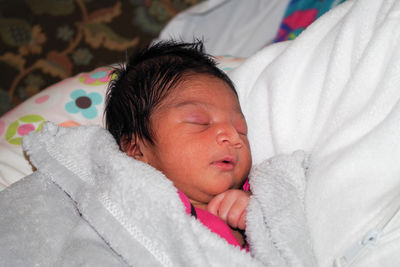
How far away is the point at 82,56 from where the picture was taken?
2.13 meters

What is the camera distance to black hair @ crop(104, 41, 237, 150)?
106 centimetres

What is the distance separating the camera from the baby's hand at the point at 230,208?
997mm

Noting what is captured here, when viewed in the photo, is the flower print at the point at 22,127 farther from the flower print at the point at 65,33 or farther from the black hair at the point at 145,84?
the flower print at the point at 65,33

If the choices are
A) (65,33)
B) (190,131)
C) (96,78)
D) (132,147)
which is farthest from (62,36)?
(190,131)

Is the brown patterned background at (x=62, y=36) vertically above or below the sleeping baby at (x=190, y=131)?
below

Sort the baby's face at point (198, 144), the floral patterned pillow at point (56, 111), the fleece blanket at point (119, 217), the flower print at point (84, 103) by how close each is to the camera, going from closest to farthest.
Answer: the fleece blanket at point (119, 217) → the baby's face at point (198, 144) → the floral patterned pillow at point (56, 111) → the flower print at point (84, 103)

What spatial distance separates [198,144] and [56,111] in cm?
60

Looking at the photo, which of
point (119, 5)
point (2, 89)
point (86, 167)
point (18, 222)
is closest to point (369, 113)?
point (86, 167)

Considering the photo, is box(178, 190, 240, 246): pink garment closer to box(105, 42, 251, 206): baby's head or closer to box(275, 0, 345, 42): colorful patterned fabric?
box(105, 42, 251, 206): baby's head

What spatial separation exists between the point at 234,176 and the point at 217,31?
0.98m

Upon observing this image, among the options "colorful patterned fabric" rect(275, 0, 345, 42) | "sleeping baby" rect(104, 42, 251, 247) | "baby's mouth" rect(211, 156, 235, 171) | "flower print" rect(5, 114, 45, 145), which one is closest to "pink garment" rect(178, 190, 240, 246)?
"sleeping baby" rect(104, 42, 251, 247)

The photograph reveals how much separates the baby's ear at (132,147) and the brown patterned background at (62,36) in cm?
114

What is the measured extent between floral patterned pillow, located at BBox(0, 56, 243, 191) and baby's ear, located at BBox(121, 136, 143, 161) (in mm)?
219

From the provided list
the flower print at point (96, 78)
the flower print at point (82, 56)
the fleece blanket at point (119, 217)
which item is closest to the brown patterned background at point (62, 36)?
the flower print at point (82, 56)
